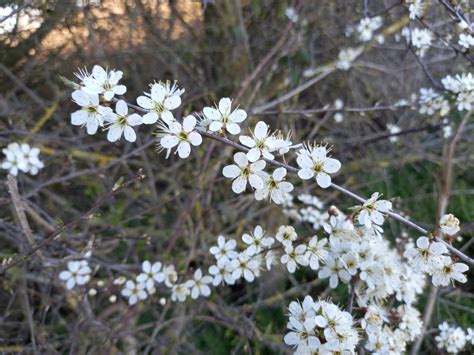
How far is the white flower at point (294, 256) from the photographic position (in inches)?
57.6

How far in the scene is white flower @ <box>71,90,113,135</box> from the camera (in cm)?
114

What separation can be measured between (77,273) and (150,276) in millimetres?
303

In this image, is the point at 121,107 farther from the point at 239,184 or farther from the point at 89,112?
the point at 239,184

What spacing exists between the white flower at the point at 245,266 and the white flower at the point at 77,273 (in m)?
0.65

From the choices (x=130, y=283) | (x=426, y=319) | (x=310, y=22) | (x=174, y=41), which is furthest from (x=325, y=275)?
(x=310, y=22)

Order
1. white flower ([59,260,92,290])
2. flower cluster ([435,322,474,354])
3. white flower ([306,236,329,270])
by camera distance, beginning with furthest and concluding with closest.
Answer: white flower ([59,260,92,290]), flower cluster ([435,322,474,354]), white flower ([306,236,329,270])

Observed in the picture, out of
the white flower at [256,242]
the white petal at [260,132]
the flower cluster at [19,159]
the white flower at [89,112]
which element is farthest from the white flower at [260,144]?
the flower cluster at [19,159]

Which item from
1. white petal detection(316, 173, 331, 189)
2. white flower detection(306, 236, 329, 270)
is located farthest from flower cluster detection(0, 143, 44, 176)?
white petal detection(316, 173, 331, 189)

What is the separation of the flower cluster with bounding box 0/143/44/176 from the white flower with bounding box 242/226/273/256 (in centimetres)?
103

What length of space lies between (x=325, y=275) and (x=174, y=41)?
1.96 meters

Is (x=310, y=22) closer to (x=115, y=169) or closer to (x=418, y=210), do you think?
(x=418, y=210)

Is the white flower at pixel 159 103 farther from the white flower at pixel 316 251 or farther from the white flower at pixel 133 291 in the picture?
the white flower at pixel 133 291

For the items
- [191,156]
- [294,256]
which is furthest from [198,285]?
[191,156]

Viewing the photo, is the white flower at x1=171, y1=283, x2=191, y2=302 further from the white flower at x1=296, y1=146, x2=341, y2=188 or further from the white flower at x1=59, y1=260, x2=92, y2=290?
the white flower at x1=296, y1=146, x2=341, y2=188
